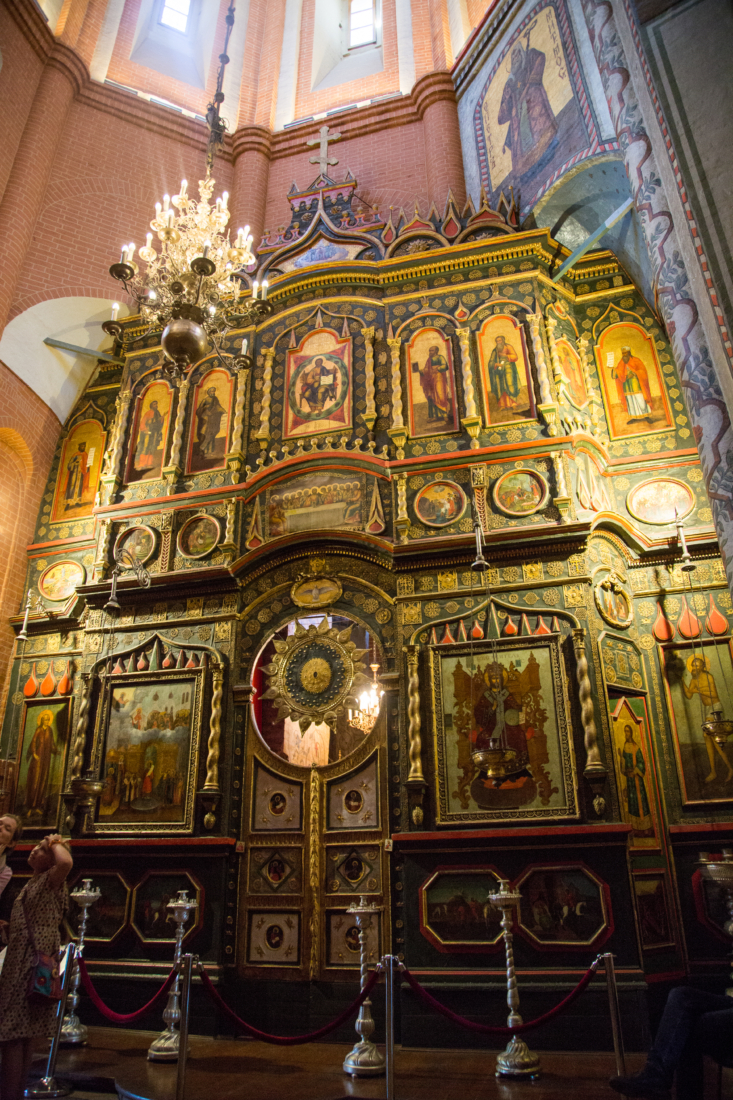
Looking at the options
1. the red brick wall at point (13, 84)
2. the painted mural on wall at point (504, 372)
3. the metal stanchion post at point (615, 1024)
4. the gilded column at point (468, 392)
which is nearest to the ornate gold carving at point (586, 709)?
the metal stanchion post at point (615, 1024)

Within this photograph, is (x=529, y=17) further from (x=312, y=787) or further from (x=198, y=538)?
(x=312, y=787)

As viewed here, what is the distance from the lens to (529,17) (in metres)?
11.9

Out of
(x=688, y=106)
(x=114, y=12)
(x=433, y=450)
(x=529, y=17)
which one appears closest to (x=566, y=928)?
(x=433, y=450)

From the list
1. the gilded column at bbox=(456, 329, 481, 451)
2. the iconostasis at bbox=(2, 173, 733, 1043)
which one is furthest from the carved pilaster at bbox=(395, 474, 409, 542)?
the gilded column at bbox=(456, 329, 481, 451)

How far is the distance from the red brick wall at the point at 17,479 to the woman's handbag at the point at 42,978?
6821 millimetres

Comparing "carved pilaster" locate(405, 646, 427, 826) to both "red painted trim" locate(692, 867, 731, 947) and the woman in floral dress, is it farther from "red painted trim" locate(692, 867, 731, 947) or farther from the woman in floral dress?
the woman in floral dress

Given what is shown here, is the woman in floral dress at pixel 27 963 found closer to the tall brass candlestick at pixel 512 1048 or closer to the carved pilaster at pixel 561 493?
the tall brass candlestick at pixel 512 1048

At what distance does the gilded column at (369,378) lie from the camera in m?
9.70

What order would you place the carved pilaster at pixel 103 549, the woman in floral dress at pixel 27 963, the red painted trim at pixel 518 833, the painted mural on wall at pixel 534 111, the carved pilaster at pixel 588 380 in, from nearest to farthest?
the woman in floral dress at pixel 27 963
the red painted trim at pixel 518 833
the carved pilaster at pixel 588 380
the carved pilaster at pixel 103 549
the painted mural on wall at pixel 534 111

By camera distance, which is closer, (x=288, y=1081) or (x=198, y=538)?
(x=288, y=1081)

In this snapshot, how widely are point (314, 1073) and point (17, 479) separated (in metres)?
8.95

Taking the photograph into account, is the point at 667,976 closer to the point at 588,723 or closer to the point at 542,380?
the point at 588,723

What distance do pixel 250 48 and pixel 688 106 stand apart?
13414mm

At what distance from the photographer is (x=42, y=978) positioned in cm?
436
